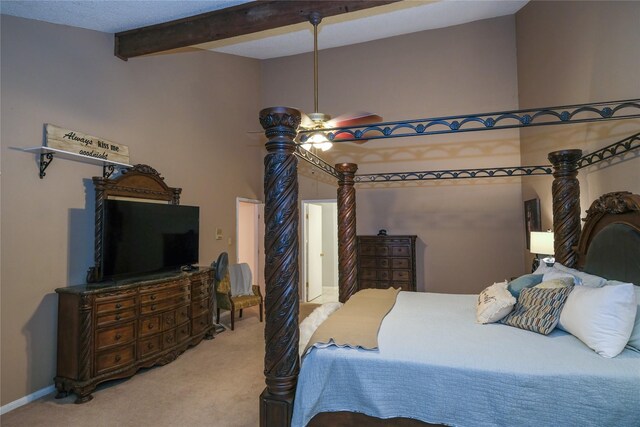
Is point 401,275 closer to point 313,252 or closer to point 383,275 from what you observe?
point 383,275

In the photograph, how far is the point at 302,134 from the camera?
215cm

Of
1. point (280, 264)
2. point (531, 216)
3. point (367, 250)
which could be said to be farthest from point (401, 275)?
point (280, 264)

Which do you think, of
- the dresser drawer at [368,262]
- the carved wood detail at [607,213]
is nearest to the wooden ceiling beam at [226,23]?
the carved wood detail at [607,213]

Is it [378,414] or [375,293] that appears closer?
[378,414]

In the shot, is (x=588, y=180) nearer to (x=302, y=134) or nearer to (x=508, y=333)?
(x=508, y=333)

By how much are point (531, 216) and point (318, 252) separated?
12.4ft

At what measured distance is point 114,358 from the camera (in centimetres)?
300

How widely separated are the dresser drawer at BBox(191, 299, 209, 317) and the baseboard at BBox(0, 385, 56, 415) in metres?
1.38

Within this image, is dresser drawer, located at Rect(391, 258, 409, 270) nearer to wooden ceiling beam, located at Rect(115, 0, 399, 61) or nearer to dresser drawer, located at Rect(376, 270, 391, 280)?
dresser drawer, located at Rect(376, 270, 391, 280)

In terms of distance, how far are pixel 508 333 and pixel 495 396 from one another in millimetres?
556

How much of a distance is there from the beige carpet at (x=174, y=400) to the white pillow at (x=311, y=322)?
794mm

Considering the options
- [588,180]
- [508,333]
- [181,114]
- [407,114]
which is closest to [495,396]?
[508,333]

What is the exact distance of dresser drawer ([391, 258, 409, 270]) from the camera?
17.0ft

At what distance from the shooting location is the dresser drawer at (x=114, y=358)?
290 centimetres
